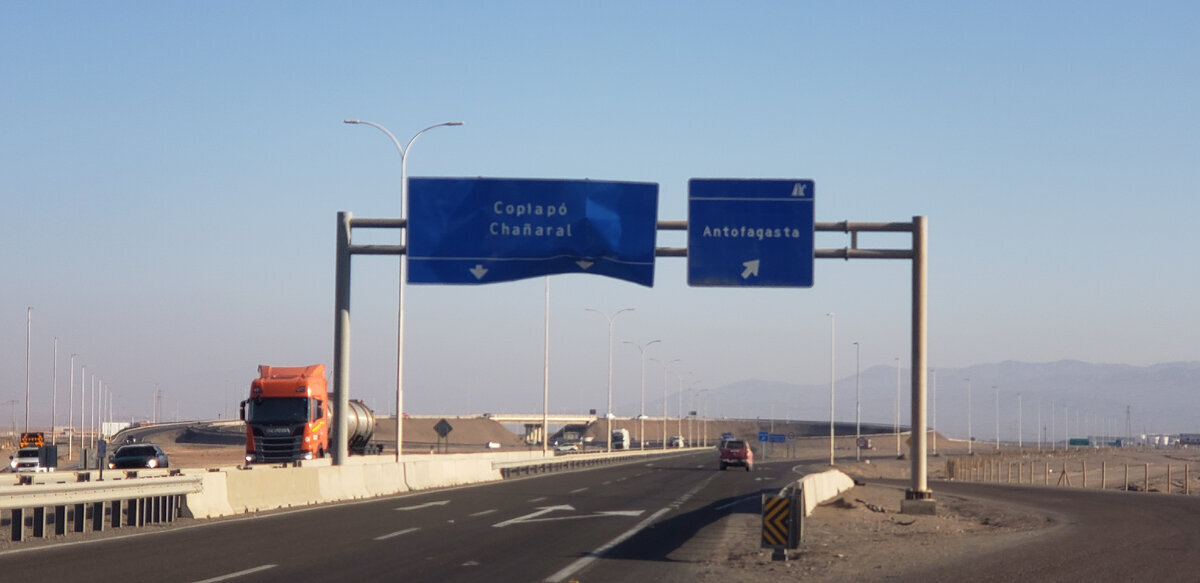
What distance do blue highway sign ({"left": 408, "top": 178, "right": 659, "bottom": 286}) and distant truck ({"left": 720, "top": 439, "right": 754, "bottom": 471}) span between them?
41551 millimetres

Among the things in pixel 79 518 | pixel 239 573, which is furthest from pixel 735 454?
pixel 239 573

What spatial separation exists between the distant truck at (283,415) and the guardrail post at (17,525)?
80.4ft

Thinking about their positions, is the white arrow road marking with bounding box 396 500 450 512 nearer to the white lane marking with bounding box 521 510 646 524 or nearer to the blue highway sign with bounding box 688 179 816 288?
the white lane marking with bounding box 521 510 646 524

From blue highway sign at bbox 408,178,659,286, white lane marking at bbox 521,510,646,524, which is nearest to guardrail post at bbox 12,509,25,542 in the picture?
white lane marking at bbox 521,510,646,524

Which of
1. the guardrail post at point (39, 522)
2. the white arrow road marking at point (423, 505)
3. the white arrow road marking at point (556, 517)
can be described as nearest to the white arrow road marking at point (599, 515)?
the white arrow road marking at point (556, 517)

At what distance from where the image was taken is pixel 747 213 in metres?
28.0

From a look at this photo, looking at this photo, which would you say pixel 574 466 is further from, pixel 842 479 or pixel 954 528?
pixel 954 528

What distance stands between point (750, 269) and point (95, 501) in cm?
1461

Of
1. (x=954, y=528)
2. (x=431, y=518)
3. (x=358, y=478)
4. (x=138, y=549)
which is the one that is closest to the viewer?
(x=138, y=549)

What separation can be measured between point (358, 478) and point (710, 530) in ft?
38.7

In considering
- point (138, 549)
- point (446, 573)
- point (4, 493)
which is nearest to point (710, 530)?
point (446, 573)

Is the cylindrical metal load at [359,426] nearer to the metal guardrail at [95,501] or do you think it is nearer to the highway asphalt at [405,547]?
the highway asphalt at [405,547]

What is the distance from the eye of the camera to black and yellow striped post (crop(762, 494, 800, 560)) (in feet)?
55.4

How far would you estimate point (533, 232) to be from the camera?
92.1ft
